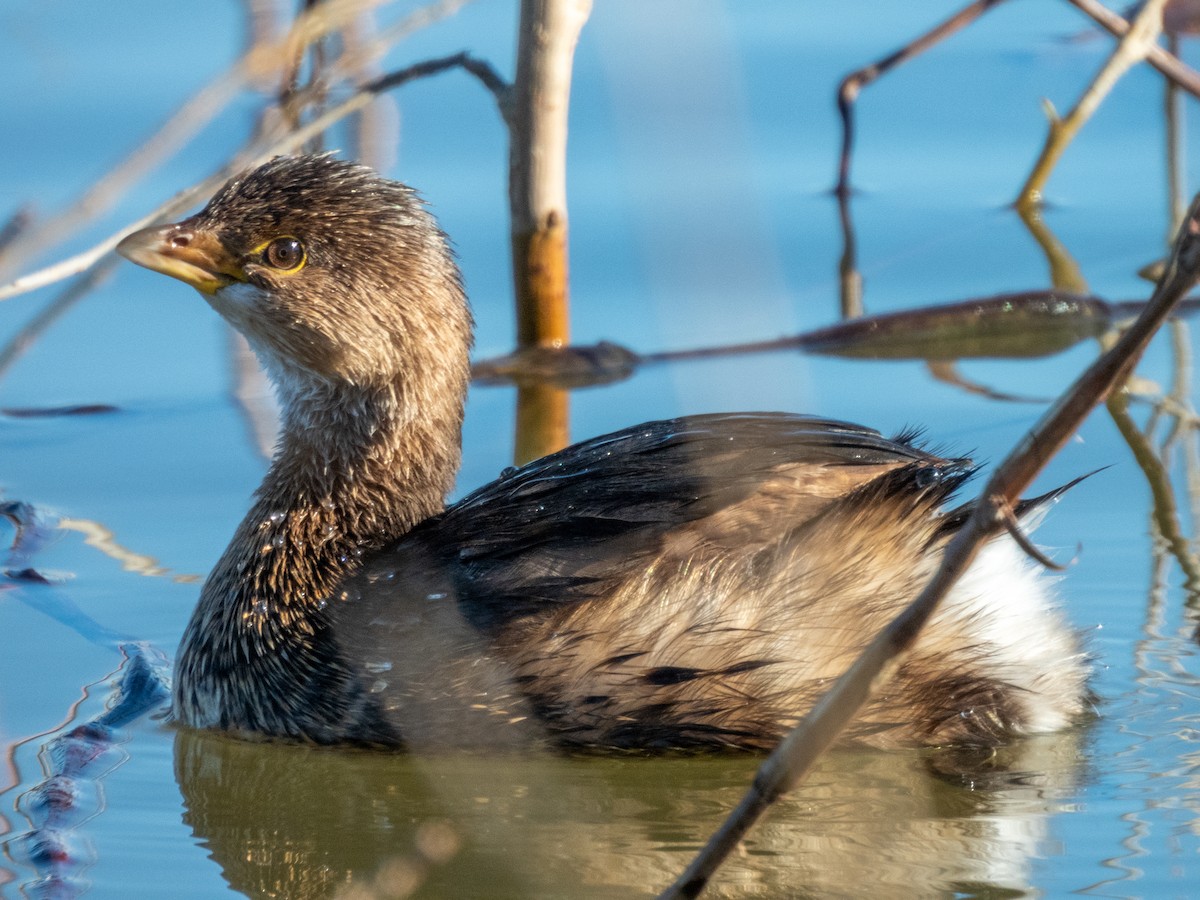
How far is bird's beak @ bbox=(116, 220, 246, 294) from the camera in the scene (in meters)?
4.35

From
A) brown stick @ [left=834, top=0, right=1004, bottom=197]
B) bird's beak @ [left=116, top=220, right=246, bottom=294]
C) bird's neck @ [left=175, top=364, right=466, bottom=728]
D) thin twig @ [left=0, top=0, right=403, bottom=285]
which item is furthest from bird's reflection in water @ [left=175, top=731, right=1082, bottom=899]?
brown stick @ [left=834, top=0, right=1004, bottom=197]

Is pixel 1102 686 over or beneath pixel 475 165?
beneath

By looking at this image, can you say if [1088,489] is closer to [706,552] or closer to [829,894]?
[706,552]

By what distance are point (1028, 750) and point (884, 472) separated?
0.66 metres

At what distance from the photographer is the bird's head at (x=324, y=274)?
175 inches

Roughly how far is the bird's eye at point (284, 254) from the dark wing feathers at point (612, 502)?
2.37ft

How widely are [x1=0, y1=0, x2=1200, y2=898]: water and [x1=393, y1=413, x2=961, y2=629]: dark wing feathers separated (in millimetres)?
359

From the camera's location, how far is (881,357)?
6.16 meters

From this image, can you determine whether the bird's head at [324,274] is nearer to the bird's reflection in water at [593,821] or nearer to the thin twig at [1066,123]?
the bird's reflection in water at [593,821]

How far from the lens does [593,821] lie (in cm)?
378

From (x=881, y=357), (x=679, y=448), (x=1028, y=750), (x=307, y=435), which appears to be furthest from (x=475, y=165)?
(x=1028, y=750)

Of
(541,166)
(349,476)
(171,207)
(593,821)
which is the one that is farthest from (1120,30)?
(171,207)

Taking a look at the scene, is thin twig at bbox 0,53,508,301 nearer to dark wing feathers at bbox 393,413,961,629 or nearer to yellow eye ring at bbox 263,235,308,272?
yellow eye ring at bbox 263,235,308,272

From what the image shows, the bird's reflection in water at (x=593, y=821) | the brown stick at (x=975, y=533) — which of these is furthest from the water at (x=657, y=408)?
the brown stick at (x=975, y=533)
